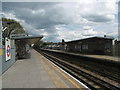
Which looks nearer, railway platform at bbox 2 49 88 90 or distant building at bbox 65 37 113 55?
railway platform at bbox 2 49 88 90

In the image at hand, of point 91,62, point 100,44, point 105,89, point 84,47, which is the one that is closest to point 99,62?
point 91,62

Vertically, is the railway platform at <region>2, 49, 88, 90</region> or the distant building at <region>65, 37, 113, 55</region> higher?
the distant building at <region>65, 37, 113, 55</region>

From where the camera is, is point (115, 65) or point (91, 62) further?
point (91, 62)

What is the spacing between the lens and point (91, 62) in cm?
1619

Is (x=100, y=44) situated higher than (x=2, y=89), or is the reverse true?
(x=100, y=44)

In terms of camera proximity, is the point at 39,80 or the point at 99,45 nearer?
the point at 39,80

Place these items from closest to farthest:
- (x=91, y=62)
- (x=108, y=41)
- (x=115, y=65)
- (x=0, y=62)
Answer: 1. (x=0, y=62)
2. (x=115, y=65)
3. (x=91, y=62)
4. (x=108, y=41)

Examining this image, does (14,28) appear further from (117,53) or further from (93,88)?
(93,88)

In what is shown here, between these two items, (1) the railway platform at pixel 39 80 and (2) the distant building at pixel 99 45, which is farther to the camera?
(2) the distant building at pixel 99 45

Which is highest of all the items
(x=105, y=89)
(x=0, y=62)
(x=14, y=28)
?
(x=14, y=28)

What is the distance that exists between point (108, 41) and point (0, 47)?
992 inches

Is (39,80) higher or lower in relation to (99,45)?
lower

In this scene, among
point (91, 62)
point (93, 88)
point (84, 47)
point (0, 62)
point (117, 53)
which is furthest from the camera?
point (84, 47)

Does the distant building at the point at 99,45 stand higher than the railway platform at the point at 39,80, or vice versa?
the distant building at the point at 99,45
